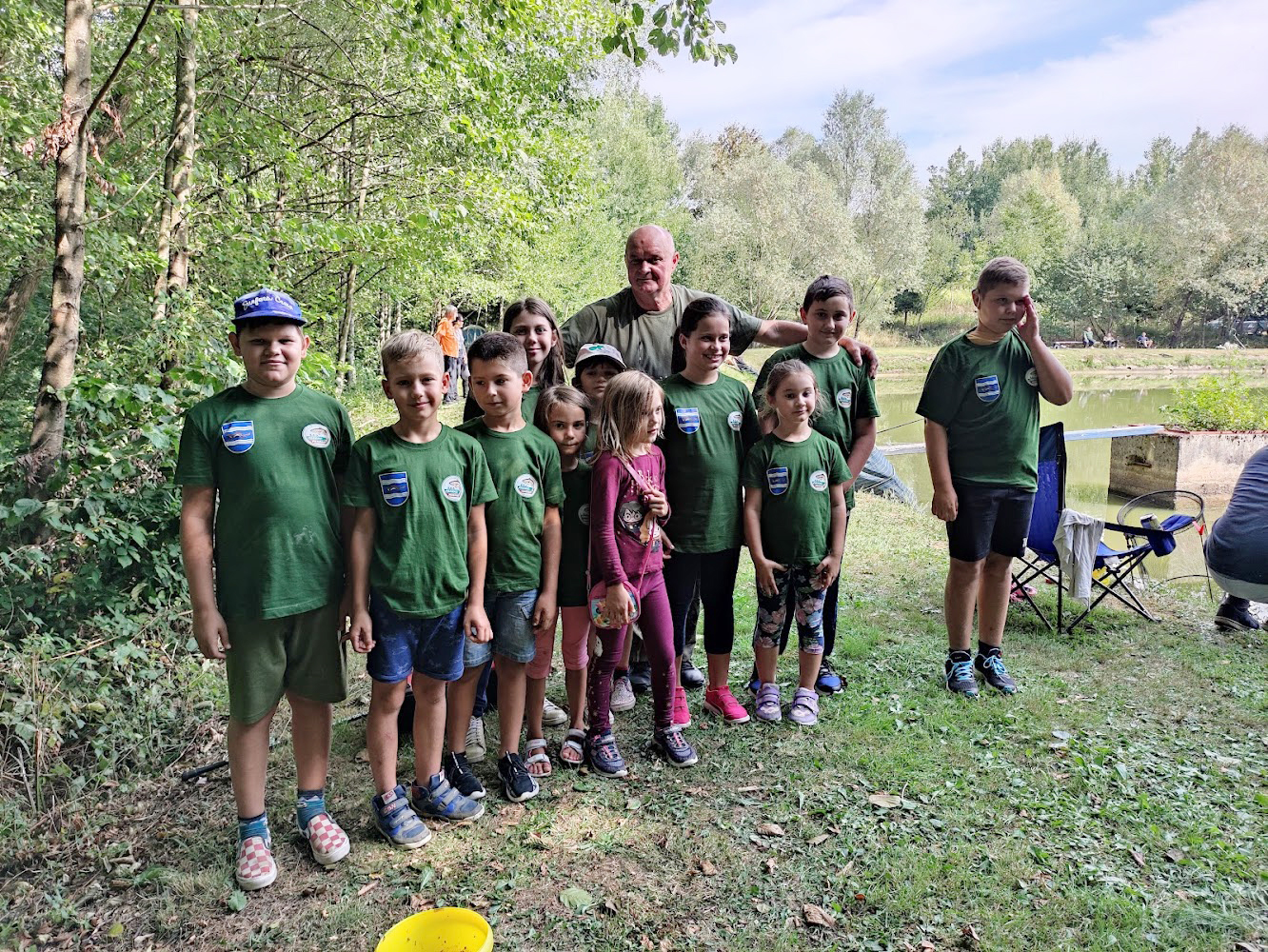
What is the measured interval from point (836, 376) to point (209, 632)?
105 inches

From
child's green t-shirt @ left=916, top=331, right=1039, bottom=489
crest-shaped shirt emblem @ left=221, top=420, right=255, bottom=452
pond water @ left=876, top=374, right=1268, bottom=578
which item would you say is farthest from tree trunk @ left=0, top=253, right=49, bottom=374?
pond water @ left=876, top=374, right=1268, bottom=578

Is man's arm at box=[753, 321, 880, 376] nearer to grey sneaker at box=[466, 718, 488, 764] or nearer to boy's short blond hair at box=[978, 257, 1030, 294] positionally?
boy's short blond hair at box=[978, 257, 1030, 294]

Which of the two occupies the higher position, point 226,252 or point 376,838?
point 226,252

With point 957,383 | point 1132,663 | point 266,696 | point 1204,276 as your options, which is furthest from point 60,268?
point 1204,276

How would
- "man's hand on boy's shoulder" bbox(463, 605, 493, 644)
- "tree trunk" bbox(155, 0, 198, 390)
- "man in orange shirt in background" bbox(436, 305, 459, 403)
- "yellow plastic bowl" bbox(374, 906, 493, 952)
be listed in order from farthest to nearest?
"man in orange shirt in background" bbox(436, 305, 459, 403) < "tree trunk" bbox(155, 0, 198, 390) < "man's hand on boy's shoulder" bbox(463, 605, 493, 644) < "yellow plastic bowl" bbox(374, 906, 493, 952)

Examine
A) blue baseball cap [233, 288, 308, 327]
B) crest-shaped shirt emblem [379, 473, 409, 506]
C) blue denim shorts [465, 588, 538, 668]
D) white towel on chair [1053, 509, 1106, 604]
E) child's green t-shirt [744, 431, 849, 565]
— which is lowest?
white towel on chair [1053, 509, 1106, 604]

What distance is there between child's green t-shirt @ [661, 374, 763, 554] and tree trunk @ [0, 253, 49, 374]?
201 inches

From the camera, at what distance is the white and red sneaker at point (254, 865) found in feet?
7.71

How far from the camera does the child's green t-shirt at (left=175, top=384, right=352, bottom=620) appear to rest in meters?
2.26

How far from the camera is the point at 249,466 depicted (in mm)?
2266

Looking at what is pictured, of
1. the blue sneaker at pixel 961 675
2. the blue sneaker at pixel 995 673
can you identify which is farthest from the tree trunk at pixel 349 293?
the blue sneaker at pixel 995 673

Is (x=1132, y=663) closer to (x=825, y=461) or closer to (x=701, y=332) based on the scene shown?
(x=825, y=461)

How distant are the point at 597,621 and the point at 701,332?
48.1 inches

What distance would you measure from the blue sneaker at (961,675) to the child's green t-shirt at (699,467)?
140 centimetres
